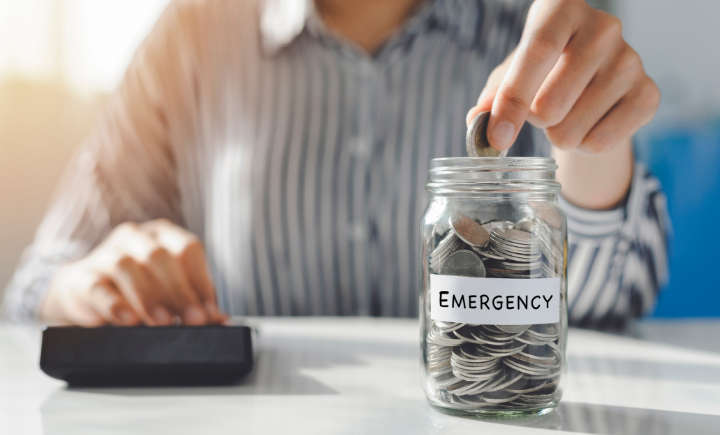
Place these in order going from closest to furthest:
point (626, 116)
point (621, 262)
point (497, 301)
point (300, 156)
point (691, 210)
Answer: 1. point (497, 301)
2. point (626, 116)
3. point (621, 262)
4. point (300, 156)
5. point (691, 210)

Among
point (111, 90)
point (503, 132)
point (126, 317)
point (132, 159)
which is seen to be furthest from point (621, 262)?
point (111, 90)

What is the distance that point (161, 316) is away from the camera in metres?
0.62

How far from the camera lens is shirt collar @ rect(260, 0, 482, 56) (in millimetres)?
983

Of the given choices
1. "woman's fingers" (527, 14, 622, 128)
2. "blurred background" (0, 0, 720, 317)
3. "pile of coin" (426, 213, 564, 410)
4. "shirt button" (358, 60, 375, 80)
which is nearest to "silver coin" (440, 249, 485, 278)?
"pile of coin" (426, 213, 564, 410)

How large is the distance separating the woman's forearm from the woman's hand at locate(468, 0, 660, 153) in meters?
0.18

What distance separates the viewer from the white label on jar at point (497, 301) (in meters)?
0.33

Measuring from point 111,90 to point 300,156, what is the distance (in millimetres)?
882

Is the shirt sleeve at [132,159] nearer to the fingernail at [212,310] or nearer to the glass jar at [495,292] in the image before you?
the fingernail at [212,310]

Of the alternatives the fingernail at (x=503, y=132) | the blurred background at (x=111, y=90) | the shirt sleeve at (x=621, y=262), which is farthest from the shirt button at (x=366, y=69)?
the blurred background at (x=111, y=90)

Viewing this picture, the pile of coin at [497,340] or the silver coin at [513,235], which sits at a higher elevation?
the silver coin at [513,235]

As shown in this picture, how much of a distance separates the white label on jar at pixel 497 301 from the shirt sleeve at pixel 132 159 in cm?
81

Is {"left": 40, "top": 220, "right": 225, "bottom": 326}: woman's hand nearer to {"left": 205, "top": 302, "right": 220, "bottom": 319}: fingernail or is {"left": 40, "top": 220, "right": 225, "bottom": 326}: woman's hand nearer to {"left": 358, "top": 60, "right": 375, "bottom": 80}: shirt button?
{"left": 205, "top": 302, "right": 220, "bottom": 319}: fingernail

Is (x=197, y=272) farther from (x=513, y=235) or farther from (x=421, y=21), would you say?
(x=421, y=21)

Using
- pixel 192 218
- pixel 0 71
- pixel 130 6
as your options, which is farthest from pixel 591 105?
pixel 0 71
